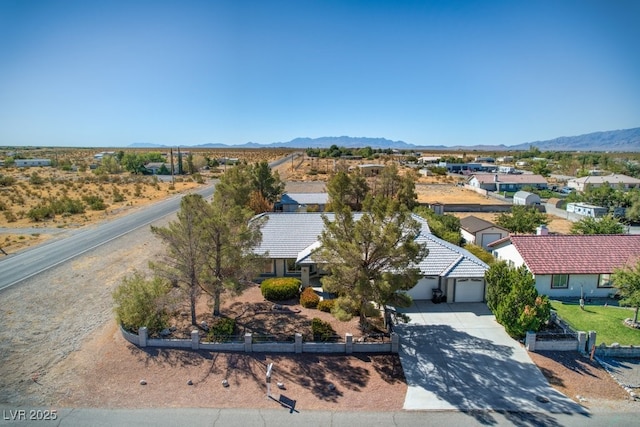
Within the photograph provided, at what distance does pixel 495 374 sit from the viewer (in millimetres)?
16734

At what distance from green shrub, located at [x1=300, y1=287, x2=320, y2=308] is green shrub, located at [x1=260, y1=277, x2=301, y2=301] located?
2.47ft

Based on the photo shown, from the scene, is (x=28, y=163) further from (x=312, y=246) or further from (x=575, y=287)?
(x=575, y=287)

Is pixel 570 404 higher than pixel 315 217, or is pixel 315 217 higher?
pixel 315 217

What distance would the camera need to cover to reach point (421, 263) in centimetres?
2416

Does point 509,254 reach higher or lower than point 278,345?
higher

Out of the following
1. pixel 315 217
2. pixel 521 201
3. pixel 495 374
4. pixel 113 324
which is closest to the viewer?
pixel 495 374

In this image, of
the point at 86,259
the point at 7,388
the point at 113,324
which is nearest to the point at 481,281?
the point at 113,324

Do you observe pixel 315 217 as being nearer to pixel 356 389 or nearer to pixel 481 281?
pixel 481 281

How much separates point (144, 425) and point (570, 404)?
51.9ft

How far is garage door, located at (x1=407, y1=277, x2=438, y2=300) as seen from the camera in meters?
24.1

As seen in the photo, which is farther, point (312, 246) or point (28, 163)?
point (28, 163)

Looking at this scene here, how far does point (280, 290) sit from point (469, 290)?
38.3 ft

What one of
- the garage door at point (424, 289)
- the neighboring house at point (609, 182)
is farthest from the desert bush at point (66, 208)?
the neighboring house at point (609, 182)

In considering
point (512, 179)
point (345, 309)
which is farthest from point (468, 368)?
point (512, 179)
